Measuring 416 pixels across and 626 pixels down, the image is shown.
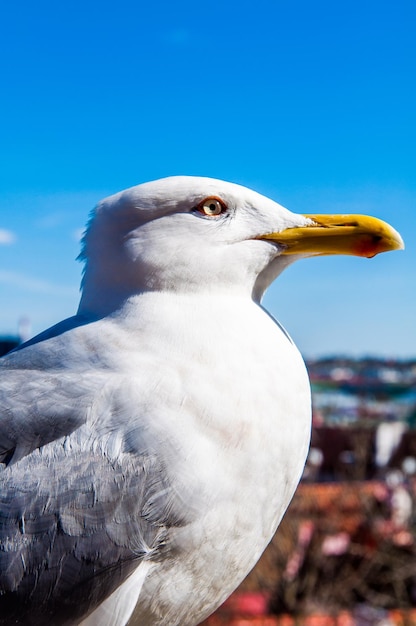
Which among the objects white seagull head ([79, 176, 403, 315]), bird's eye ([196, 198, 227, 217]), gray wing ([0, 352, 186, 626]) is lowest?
gray wing ([0, 352, 186, 626])

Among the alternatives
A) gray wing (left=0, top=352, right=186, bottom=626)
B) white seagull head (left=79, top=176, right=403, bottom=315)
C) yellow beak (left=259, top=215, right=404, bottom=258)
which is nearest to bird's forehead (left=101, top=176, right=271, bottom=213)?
white seagull head (left=79, top=176, right=403, bottom=315)

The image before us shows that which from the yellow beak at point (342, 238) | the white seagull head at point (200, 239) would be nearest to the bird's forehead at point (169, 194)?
the white seagull head at point (200, 239)

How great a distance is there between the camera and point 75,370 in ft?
4.21

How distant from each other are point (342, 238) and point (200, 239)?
31 cm

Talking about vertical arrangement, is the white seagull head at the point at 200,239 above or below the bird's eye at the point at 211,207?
below

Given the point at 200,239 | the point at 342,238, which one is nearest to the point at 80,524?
the point at 200,239

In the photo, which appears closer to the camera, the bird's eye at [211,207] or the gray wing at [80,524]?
the gray wing at [80,524]

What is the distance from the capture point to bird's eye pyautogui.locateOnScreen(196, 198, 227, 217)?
4.75 ft

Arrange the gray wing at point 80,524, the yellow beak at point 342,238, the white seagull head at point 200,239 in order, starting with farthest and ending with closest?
the yellow beak at point 342,238
the white seagull head at point 200,239
the gray wing at point 80,524

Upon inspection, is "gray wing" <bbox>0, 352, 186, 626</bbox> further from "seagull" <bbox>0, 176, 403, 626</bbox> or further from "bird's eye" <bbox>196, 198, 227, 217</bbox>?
"bird's eye" <bbox>196, 198, 227, 217</bbox>

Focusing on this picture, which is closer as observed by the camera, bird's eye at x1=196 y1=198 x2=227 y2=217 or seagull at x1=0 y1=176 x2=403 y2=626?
seagull at x1=0 y1=176 x2=403 y2=626

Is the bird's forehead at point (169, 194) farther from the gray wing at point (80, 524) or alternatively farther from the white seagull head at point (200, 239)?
the gray wing at point (80, 524)

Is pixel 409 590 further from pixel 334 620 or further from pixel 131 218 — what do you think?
pixel 131 218

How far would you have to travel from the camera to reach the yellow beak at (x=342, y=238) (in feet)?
4.86
